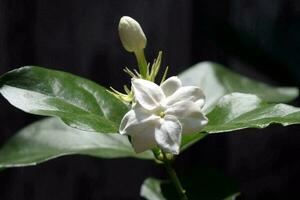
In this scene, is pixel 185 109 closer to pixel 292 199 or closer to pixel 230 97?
pixel 230 97

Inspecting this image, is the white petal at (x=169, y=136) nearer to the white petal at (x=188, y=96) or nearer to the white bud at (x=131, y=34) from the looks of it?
the white petal at (x=188, y=96)

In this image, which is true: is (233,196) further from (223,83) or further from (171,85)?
(171,85)

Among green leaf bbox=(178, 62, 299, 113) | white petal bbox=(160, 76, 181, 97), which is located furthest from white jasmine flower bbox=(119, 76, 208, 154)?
green leaf bbox=(178, 62, 299, 113)

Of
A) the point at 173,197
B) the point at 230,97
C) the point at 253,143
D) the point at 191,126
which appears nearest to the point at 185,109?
the point at 191,126

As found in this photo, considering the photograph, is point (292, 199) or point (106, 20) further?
point (292, 199)

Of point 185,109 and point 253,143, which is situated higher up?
point 185,109

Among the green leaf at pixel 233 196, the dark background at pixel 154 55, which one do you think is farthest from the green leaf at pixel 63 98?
the dark background at pixel 154 55
